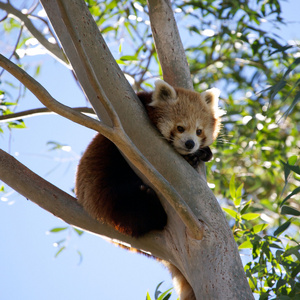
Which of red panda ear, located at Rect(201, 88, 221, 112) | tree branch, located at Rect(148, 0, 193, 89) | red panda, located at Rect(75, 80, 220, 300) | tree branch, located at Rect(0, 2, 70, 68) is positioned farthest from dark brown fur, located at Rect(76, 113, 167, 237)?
tree branch, located at Rect(0, 2, 70, 68)

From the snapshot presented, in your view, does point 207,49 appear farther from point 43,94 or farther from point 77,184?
point 43,94

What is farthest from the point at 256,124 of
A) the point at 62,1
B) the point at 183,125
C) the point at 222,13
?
the point at 62,1

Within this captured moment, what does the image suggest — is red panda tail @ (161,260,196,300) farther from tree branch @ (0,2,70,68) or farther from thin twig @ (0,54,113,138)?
tree branch @ (0,2,70,68)

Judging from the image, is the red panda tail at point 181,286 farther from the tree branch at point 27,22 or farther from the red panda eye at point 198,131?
the tree branch at point 27,22

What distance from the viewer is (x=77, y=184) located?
2.93 meters

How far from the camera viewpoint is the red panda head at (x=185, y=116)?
9.98 feet

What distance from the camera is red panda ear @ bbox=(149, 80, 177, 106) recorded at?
10.2 ft

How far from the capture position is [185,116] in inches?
132

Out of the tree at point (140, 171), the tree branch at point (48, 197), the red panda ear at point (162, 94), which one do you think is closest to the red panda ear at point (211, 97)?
the red panda ear at point (162, 94)

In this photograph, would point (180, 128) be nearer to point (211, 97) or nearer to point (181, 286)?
point (211, 97)

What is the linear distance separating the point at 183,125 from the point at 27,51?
5.54 ft

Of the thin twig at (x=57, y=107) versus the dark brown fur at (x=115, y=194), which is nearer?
the thin twig at (x=57, y=107)

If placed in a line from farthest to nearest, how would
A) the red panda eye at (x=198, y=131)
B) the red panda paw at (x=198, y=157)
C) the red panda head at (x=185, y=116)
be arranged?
the red panda eye at (x=198, y=131), the red panda head at (x=185, y=116), the red panda paw at (x=198, y=157)

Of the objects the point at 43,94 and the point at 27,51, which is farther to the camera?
the point at 27,51
